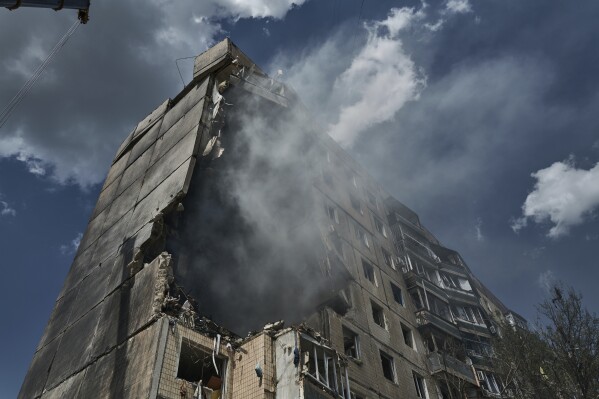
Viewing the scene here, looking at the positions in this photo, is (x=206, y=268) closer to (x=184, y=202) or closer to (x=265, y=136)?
(x=184, y=202)

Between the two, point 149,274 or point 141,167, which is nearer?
point 149,274

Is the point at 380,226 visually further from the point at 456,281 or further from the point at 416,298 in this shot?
the point at 456,281

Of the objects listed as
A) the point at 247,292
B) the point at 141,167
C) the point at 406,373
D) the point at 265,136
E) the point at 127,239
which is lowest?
the point at 406,373

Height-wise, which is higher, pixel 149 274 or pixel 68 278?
pixel 68 278

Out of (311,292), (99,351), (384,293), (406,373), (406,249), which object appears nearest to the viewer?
(99,351)

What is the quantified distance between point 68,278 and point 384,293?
16844 mm

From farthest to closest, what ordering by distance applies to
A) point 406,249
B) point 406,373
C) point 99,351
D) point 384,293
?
point 406,249 → point 384,293 → point 406,373 → point 99,351

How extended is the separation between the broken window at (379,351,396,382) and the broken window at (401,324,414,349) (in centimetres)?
275

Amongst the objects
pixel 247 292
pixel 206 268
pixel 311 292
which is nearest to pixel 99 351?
pixel 206 268

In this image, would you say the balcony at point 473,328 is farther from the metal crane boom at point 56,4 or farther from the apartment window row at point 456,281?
the metal crane boom at point 56,4

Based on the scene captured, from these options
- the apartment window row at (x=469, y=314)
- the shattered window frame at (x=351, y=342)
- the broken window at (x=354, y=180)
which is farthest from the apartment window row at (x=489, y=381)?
the broken window at (x=354, y=180)

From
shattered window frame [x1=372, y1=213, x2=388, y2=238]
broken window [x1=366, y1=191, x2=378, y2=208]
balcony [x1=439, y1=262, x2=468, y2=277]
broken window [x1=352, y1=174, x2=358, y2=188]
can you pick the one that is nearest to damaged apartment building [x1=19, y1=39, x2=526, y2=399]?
shattered window frame [x1=372, y1=213, x2=388, y2=238]

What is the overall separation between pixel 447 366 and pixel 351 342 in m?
7.85

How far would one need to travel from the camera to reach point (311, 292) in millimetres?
20266
